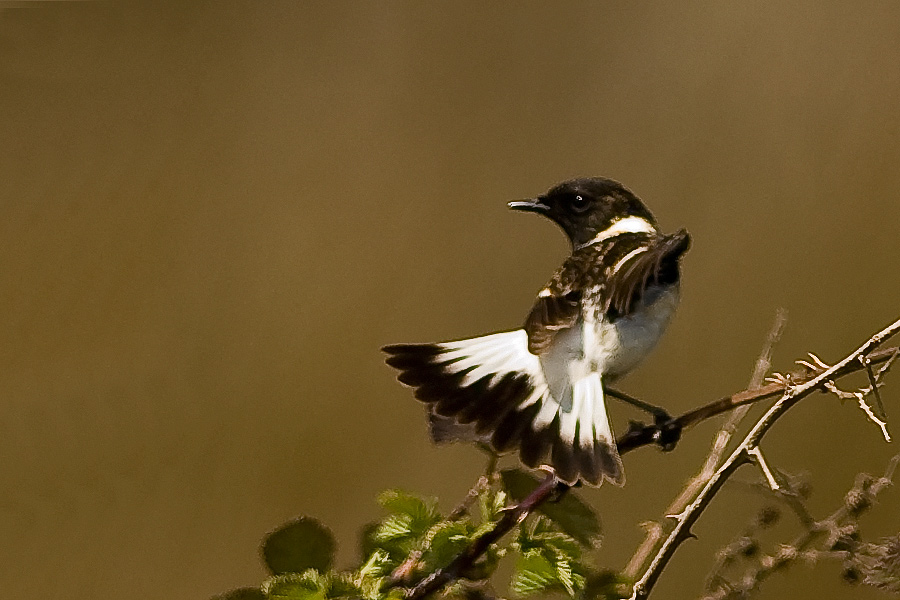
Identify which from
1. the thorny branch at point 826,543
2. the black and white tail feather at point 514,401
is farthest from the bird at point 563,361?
the thorny branch at point 826,543

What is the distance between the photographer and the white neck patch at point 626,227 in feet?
2.78

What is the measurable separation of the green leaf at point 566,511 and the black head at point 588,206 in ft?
1.24

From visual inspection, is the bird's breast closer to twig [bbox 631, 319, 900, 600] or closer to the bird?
the bird

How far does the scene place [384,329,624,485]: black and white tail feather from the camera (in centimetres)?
56

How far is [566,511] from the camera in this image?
1.75 ft

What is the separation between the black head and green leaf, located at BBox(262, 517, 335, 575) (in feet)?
1.39

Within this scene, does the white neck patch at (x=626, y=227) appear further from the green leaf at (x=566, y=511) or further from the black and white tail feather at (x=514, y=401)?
the green leaf at (x=566, y=511)

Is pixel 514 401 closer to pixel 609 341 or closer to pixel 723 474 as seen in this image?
pixel 609 341

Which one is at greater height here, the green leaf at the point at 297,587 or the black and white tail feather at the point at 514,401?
the black and white tail feather at the point at 514,401

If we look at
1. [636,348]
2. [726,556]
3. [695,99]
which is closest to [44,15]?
[695,99]

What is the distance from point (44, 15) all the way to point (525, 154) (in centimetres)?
77

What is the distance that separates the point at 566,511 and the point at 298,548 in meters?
0.17

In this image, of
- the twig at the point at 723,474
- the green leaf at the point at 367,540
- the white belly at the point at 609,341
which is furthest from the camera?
the white belly at the point at 609,341

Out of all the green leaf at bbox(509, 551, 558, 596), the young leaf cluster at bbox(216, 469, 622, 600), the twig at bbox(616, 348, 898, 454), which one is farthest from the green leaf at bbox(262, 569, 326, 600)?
the twig at bbox(616, 348, 898, 454)
